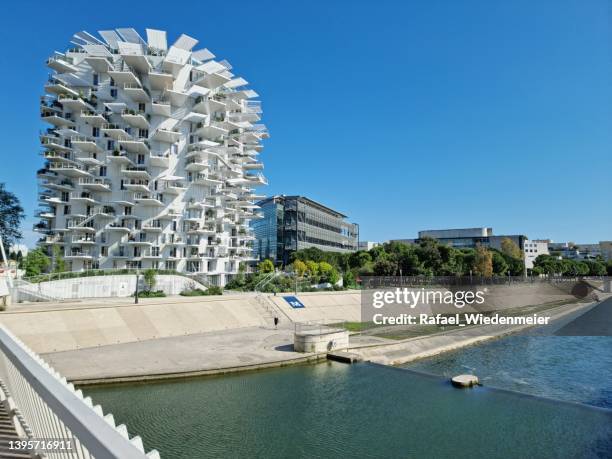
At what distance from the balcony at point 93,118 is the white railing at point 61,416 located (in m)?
59.7

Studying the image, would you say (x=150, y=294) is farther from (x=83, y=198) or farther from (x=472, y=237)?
(x=472, y=237)

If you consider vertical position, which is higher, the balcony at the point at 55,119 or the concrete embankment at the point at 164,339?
the balcony at the point at 55,119

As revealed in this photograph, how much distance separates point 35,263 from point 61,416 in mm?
58296

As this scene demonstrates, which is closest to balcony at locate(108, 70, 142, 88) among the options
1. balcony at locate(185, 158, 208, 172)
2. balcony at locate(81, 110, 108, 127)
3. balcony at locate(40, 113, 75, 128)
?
balcony at locate(81, 110, 108, 127)

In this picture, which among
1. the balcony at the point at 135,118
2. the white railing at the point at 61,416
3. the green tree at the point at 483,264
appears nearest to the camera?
the white railing at the point at 61,416

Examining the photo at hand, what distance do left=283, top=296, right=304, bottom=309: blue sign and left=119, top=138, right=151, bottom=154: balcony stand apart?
102 feet

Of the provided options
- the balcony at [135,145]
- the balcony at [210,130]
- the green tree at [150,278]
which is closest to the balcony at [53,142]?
the balcony at [135,145]

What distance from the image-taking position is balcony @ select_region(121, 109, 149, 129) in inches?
2256

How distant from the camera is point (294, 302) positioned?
50.8 meters

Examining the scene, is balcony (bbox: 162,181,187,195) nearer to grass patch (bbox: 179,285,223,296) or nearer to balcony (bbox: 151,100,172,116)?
balcony (bbox: 151,100,172,116)

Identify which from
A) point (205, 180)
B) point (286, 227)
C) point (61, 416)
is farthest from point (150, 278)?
point (286, 227)

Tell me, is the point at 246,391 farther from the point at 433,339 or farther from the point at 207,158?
the point at 207,158

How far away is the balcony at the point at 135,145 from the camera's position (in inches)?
2274

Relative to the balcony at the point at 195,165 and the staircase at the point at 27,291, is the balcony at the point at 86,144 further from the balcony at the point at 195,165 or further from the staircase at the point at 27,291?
the staircase at the point at 27,291
